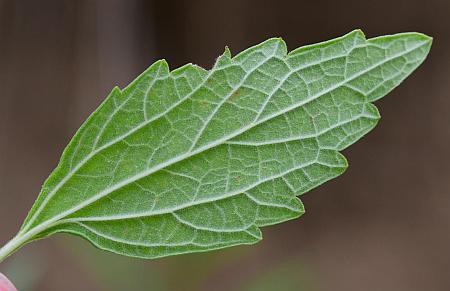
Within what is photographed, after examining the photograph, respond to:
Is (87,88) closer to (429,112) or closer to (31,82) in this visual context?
(31,82)

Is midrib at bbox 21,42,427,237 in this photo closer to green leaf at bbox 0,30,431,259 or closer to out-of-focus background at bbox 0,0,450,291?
green leaf at bbox 0,30,431,259

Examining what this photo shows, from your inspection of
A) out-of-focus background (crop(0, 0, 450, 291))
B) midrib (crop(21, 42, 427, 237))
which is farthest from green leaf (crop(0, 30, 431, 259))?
out-of-focus background (crop(0, 0, 450, 291))

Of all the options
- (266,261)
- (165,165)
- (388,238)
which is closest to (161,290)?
(266,261)

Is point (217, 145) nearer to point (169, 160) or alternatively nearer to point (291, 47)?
point (169, 160)

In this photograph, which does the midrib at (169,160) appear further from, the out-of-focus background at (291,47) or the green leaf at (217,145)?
the out-of-focus background at (291,47)

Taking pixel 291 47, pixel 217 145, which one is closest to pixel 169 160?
pixel 217 145
